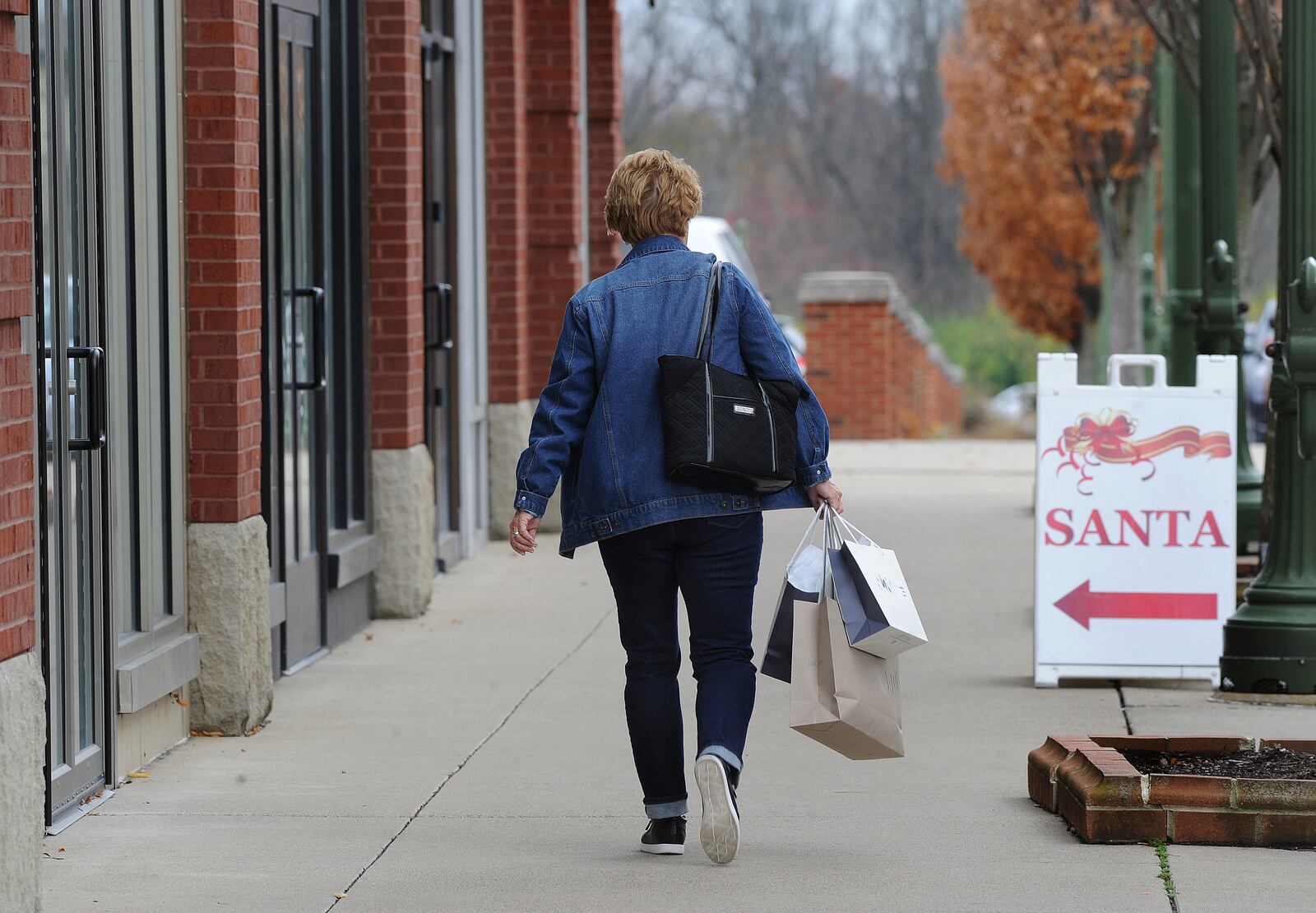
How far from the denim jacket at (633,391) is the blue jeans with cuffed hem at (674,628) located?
0.09 m

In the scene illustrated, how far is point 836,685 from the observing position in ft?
17.0

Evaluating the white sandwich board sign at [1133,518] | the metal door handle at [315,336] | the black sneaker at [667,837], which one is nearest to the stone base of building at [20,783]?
the black sneaker at [667,837]

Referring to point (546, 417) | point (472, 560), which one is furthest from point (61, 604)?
point (472, 560)

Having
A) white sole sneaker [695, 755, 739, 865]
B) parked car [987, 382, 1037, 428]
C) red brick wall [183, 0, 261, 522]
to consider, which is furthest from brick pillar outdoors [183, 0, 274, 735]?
parked car [987, 382, 1037, 428]

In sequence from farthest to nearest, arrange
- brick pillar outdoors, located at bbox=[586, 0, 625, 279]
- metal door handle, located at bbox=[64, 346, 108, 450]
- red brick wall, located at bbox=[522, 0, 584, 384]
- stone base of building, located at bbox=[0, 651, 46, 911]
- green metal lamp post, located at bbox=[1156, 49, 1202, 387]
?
brick pillar outdoors, located at bbox=[586, 0, 625, 279]
red brick wall, located at bbox=[522, 0, 584, 384]
green metal lamp post, located at bbox=[1156, 49, 1202, 387]
metal door handle, located at bbox=[64, 346, 108, 450]
stone base of building, located at bbox=[0, 651, 46, 911]

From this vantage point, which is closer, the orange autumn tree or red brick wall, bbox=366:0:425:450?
red brick wall, bbox=366:0:425:450

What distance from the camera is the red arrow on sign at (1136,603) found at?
25.2 feet

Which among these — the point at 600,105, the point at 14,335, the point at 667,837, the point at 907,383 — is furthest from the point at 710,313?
the point at 907,383

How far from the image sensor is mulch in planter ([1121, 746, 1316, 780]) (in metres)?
5.75

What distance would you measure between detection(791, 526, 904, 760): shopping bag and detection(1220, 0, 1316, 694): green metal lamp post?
2.71 m

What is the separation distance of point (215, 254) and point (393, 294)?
2505mm

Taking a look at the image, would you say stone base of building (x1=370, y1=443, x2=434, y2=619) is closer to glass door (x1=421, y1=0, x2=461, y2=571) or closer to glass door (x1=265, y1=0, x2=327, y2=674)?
glass door (x1=265, y1=0, x2=327, y2=674)

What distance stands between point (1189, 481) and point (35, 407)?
422 centimetres

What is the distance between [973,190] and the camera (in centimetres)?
3303
